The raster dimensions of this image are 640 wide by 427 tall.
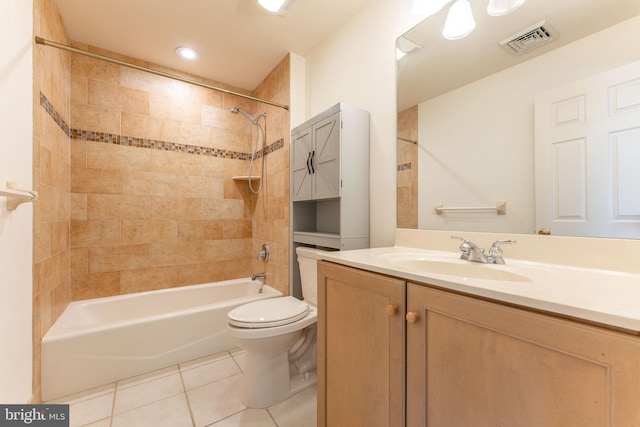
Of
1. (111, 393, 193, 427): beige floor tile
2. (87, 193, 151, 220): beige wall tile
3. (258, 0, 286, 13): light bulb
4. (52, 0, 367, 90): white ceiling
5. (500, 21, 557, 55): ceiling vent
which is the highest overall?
(52, 0, 367, 90): white ceiling

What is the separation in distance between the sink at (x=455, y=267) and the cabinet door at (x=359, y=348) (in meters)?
0.15

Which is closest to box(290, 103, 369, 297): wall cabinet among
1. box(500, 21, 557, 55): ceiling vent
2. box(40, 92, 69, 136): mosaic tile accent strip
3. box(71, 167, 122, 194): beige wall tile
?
box(500, 21, 557, 55): ceiling vent

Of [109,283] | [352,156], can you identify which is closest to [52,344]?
[109,283]

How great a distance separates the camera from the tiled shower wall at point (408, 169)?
4.79 feet

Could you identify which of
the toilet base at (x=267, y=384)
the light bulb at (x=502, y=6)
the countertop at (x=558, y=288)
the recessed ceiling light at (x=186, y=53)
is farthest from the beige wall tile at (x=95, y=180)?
the light bulb at (x=502, y=6)

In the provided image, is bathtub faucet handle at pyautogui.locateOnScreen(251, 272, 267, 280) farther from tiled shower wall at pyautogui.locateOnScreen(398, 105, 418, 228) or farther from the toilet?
tiled shower wall at pyautogui.locateOnScreen(398, 105, 418, 228)

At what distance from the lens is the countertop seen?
472 mm

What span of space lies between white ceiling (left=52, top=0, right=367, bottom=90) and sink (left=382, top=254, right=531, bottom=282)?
1.70m

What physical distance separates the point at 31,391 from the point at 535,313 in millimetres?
2205

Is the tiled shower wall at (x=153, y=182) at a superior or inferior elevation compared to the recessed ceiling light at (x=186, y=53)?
inferior

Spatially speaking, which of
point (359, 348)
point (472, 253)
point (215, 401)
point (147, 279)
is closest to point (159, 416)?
point (215, 401)

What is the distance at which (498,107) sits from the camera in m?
1.15

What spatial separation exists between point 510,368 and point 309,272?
140 cm

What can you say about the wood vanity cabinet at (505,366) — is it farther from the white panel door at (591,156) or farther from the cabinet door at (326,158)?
the cabinet door at (326,158)
